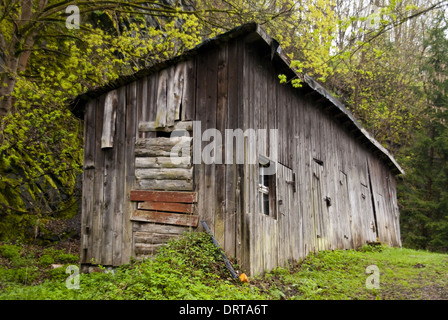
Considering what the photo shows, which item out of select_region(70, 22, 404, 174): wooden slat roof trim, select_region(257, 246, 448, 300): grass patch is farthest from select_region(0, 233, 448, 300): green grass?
select_region(70, 22, 404, 174): wooden slat roof trim

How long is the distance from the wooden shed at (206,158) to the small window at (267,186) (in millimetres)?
22

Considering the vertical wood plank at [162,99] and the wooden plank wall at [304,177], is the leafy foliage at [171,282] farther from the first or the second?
the vertical wood plank at [162,99]

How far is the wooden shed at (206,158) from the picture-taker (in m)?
7.05

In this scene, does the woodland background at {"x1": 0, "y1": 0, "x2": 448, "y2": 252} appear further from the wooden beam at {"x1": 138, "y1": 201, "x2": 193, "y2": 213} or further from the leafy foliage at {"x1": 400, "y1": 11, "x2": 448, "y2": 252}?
the wooden beam at {"x1": 138, "y1": 201, "x2": 193, "y2": 213}

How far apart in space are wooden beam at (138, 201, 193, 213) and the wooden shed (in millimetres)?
22

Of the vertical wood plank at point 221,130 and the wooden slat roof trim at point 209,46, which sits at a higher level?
the wooden slat roof trim at point 209,46

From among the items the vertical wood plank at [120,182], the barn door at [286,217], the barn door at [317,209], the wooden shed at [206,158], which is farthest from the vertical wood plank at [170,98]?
the barn door at [317,209]

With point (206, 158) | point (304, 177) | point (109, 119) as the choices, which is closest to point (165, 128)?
point (206, 158)

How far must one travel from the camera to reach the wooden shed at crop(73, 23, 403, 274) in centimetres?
705

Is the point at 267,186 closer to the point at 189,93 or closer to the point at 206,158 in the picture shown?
the point at 206,158

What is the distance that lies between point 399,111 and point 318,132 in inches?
601

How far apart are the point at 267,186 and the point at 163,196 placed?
2248 millimetres

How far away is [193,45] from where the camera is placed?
1227 centimetres
